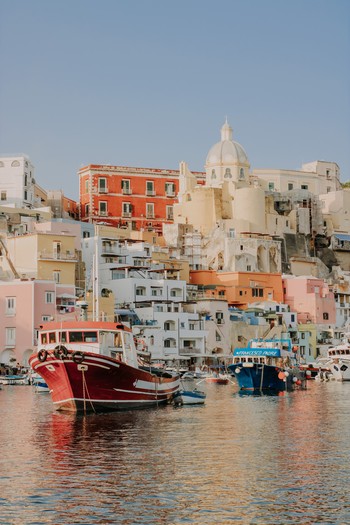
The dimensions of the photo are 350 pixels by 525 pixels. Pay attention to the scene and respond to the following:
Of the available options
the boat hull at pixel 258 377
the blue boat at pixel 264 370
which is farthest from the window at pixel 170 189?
the boat hull at pixel 258 377

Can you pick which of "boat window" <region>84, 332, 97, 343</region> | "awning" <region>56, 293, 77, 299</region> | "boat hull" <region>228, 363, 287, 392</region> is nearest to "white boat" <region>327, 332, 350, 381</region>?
"boat hull" <region>228, 363, 287, 392</region>

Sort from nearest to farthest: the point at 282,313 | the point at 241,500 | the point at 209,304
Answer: the point at 241,500 → the point at 209,304 → the point at 282,313

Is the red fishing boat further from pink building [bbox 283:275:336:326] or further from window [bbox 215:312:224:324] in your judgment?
pink building [bbox 283:275:336:326]

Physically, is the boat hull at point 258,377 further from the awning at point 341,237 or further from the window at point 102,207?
the awning at point 341,237

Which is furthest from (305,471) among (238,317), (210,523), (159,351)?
(238,317)

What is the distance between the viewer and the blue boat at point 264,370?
70188 mm

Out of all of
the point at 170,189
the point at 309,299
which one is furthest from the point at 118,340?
the point at 170,189

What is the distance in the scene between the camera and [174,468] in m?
29.5

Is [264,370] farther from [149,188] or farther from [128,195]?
[149,188]

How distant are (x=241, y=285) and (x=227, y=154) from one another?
23.4 m

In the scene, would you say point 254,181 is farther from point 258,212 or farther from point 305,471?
point 305,471

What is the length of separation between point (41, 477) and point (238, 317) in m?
79.7

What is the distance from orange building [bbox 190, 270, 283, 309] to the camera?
368 feet

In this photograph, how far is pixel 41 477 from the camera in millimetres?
27844
